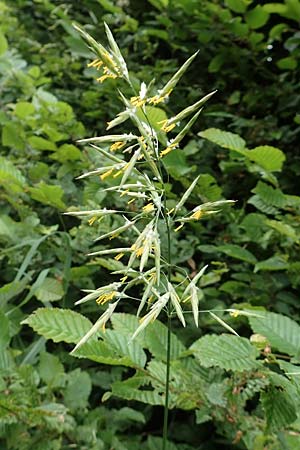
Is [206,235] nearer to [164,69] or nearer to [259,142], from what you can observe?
[259,142]

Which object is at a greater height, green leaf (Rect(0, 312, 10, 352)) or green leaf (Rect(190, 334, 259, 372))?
green leaf (Rect(0, 312, 10, 352))

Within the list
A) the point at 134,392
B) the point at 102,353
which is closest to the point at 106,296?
the point at 102,353

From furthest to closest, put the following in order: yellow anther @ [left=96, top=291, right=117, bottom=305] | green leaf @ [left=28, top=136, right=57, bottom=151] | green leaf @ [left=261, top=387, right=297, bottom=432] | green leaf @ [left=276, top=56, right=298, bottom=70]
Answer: green leaf @ [left=276, top=56, right=298, bottom=70] → green leaf @ [left=28, top=136, right=57, bottom=151] → green leaf @ [left=261, top=387, right=297, bottom=432] → yellow anther @ [left=96, top=291, right=117, bottom=305]

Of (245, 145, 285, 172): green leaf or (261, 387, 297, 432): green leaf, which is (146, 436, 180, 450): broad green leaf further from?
(245, 145, 285, 172): green leaf

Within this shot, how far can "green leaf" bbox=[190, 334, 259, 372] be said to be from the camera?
1062mm

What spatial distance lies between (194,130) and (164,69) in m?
0.29

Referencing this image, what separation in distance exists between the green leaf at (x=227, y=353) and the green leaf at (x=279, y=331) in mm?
55

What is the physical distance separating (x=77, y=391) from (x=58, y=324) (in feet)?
1.03

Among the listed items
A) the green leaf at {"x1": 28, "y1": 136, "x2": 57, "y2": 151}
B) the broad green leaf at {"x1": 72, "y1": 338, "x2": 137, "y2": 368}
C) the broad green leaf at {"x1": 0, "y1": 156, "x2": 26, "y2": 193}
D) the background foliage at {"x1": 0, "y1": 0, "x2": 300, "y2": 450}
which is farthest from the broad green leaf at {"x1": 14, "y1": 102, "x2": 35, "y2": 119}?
the broad green leaf at {"x1": 72, "y1": 338, "x2": 137, "y2": 368}

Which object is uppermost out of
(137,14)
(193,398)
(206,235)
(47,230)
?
(137,14)

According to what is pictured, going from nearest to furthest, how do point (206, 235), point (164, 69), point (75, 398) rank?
point (75, 398) < point (206, 235) < point (164, 69)

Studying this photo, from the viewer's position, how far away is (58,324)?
3.83ft

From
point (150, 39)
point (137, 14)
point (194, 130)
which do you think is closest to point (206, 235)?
point (194, 130)

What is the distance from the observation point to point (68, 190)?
6.44 feet
